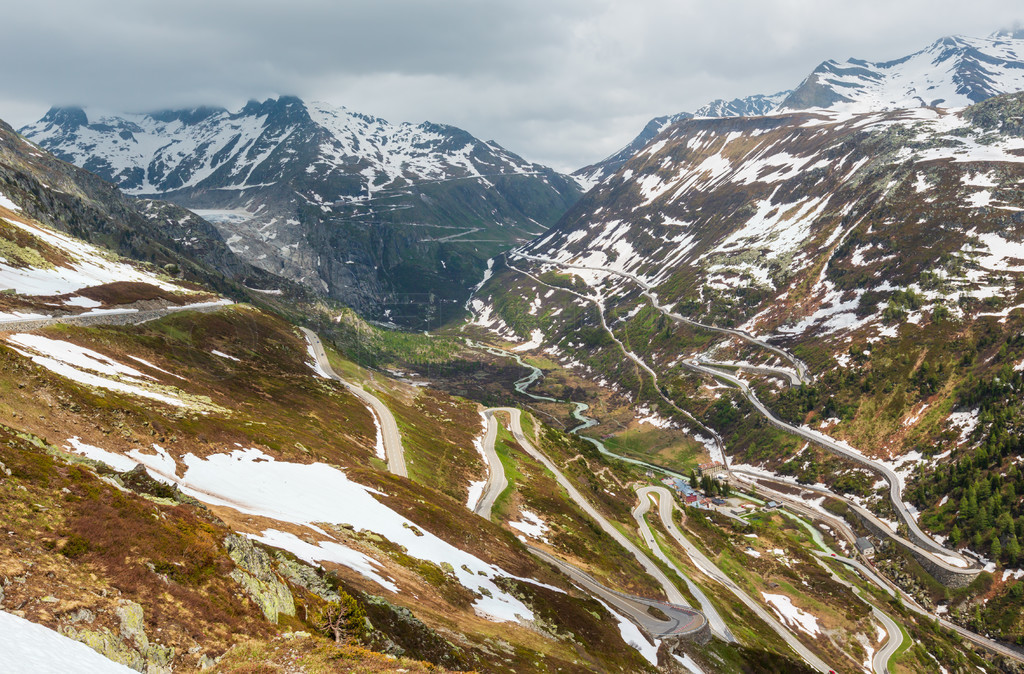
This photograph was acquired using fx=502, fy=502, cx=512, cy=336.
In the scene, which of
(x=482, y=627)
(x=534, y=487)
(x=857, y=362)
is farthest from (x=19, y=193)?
(x=857, y=362)

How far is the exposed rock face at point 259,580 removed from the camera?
24.7 meters

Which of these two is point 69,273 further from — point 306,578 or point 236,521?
point 306,578

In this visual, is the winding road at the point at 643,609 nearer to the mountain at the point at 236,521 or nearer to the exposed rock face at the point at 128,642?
the mountain at the point at 236,521

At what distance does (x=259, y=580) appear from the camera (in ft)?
85.5

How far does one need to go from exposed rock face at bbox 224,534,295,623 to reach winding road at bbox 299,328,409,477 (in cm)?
5680

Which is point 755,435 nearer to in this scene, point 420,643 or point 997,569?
point 997,569

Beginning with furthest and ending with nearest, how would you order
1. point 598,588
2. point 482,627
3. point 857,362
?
point 857,362
point 598,588
point 482,627

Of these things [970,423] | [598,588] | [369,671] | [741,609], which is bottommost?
[741,609]

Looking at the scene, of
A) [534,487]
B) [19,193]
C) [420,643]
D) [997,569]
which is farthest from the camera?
[19,193]

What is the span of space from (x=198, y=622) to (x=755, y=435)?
656ft

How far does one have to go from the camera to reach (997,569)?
113938 mm

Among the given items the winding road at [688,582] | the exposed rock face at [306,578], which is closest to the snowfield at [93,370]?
the exposed rock face at [306,578]

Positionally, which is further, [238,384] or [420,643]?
[238,384]

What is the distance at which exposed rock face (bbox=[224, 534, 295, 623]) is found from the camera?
2472 cm
